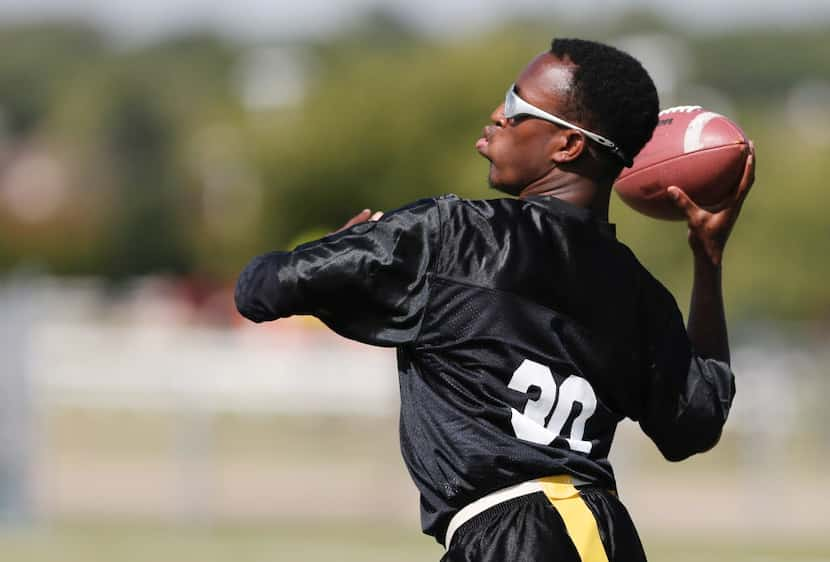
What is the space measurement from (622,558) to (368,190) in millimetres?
32790

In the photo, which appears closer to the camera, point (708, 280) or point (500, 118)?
point (500, 118)

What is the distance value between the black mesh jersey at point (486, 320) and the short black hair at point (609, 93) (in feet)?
0.65

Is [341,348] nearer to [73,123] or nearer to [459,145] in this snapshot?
[459,145]

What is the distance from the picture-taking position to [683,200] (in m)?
4.02

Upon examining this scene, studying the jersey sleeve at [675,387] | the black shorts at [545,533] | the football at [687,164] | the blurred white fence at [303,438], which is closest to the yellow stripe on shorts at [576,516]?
the black shorts at [545,533]

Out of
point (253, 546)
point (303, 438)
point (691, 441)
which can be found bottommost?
point (303, 438)

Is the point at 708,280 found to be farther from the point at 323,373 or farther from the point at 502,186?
the point at 323,373

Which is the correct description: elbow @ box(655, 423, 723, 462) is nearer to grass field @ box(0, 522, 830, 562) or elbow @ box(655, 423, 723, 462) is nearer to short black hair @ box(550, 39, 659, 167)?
short black hair @ box(550, 39, 659, 167)

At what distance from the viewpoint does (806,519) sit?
15.6 meters

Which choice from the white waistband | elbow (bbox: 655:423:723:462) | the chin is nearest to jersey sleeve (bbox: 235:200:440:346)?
the chin

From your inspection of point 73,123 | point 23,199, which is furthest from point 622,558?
point 73,123

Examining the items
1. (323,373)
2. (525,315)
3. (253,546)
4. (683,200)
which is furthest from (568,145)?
(323,373)

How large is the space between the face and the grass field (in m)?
6.92

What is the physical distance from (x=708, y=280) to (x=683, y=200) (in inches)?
8.7
